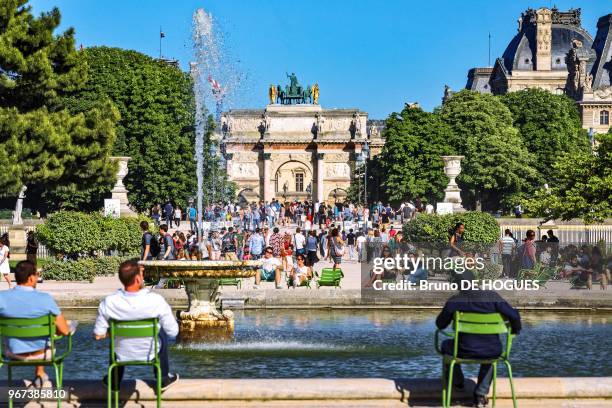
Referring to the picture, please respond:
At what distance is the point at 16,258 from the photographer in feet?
128

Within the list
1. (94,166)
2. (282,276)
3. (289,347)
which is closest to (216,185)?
(94,166)

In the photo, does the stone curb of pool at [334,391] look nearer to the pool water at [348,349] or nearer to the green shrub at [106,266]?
the pool water at [348,349]

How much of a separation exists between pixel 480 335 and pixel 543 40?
428 feet

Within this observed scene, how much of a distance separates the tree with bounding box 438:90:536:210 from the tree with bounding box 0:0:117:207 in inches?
1378

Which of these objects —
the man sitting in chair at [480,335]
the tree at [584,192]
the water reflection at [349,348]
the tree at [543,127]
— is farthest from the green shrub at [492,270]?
the tree at [543,127]

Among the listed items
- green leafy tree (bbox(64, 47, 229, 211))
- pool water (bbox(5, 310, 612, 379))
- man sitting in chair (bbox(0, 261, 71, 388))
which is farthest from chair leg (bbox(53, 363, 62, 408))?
green leafy tree (bbox(64, 47, 229, 211))

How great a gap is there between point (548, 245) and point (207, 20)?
12.4 m

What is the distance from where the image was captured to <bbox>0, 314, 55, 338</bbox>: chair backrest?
1062 centimetres

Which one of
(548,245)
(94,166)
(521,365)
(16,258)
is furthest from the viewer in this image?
(94,166)

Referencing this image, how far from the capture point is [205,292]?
1797 centimetres

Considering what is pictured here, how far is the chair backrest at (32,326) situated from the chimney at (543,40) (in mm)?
129785

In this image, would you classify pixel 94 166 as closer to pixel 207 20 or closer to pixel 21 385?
pixel 207 20

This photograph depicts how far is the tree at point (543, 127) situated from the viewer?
79438 millimetres

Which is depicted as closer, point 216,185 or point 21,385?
point 21,385
